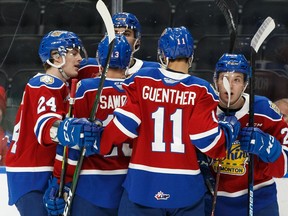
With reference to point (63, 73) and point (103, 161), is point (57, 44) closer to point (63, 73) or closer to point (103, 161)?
point (63, 73)

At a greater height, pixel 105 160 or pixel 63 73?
pixel 63 73

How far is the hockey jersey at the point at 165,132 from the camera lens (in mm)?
2230

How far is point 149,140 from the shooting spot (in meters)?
2.26

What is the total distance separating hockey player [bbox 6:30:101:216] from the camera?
7.86 feet

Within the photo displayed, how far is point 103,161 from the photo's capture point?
2.42m

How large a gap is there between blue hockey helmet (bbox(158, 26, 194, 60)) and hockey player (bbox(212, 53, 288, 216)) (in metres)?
0.22

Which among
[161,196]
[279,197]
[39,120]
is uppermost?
[39,120]

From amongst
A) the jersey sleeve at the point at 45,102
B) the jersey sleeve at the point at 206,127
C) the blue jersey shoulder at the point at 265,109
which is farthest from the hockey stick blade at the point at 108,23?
the blue jersey shoulder at the point at 265,109

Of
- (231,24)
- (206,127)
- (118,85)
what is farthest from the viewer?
(231,24)

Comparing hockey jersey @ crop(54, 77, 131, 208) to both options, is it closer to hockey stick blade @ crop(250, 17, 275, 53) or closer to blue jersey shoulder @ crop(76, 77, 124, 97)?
blue jersey shoulder @ crop(76, 77, 124, 97)

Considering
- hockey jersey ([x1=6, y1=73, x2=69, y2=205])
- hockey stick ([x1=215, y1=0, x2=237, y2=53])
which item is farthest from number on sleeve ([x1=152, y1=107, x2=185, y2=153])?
hockey stick ([x1=215, y1=0, x2=237, y2=53])

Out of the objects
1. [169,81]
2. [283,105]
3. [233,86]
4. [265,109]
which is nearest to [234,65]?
[233,86]

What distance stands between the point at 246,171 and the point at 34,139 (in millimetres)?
772

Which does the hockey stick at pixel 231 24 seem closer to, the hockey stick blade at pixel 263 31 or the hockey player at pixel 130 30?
the hockey stick blade at pixel 263 31
